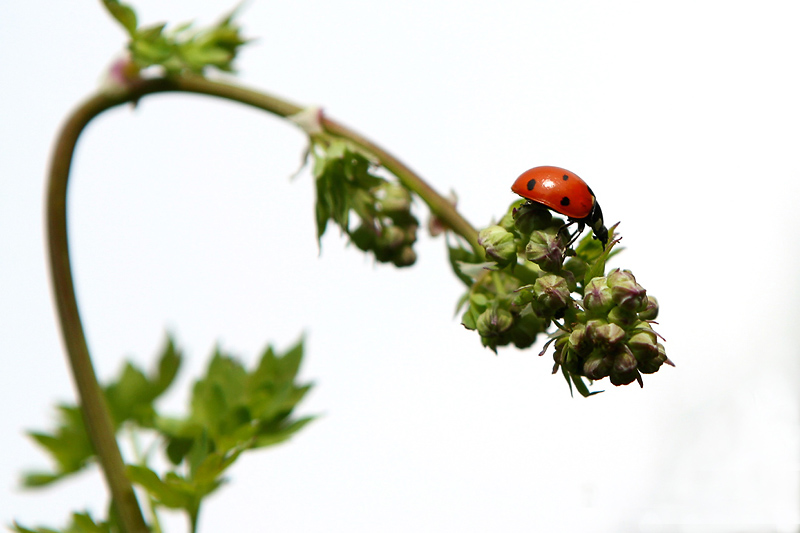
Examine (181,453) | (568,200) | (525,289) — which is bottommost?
(181,453)

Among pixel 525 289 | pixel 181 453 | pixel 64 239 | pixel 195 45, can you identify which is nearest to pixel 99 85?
pixel 195 45

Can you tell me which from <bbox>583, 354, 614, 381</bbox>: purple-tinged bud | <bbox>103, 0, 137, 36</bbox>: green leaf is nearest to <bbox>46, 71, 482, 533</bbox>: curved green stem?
<bbox>103, 0, 137, 36</bbox>: green leaf

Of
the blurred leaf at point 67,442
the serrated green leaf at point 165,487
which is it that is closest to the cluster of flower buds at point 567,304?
the serrated green leaf at point 165,487

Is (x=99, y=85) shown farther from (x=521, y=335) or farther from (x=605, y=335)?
(x=605, y=335)

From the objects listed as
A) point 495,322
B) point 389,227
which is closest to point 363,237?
point 389,227

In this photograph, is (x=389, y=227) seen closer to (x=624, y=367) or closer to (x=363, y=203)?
(x=363, y=203)

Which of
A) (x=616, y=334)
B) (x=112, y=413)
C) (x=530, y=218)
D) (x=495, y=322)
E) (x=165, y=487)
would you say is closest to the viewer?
(x=616, y=334)
